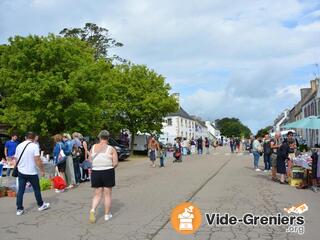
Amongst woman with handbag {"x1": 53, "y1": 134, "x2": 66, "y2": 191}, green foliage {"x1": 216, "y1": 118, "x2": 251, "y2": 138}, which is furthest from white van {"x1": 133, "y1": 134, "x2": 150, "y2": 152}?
green foliage {"x1": 216, "y1": 118, "x2": 251, "y2": 138}

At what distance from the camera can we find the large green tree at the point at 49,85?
2789 centimetres

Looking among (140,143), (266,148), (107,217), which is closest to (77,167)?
(107,217)

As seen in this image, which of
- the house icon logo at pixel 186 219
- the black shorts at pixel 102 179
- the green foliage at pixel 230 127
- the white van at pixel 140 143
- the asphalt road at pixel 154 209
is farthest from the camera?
the green foliage at pixel 230 127

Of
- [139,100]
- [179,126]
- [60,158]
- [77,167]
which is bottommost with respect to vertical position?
[77,167]

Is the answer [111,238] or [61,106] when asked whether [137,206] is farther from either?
[61,106]

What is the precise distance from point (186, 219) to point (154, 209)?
1.66 metres

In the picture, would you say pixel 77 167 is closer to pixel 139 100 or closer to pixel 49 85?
pixel 49 85

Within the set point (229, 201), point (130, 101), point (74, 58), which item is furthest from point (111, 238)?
point (130, 101)

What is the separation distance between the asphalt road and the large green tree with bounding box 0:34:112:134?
42.7 ft

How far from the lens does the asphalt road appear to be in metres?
7.88

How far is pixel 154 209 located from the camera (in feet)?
33.8

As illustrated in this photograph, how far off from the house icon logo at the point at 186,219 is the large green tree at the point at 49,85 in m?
19.1

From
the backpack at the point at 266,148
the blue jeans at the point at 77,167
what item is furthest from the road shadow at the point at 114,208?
the backpack at the point at 266,148

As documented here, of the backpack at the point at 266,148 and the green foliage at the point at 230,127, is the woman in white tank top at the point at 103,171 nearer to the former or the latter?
the backpack at the point at 266,148
